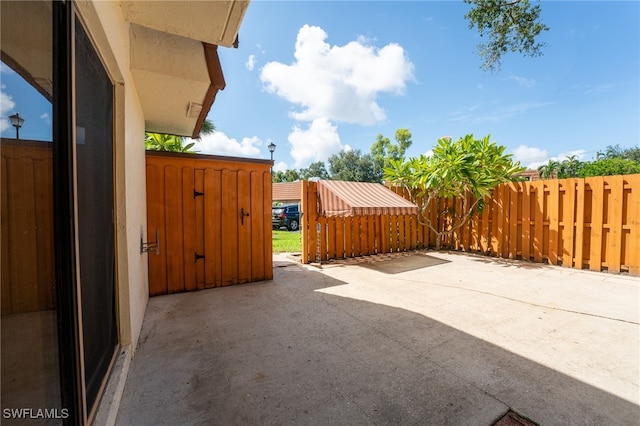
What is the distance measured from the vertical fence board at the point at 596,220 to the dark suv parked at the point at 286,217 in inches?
612

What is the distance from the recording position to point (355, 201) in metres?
7.14

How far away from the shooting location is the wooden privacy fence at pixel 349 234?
24.9 feet

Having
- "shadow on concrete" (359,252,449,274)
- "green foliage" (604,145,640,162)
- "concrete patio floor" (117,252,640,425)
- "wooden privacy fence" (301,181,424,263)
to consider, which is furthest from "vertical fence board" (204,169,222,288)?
"green foliage" (604,145,640,162)

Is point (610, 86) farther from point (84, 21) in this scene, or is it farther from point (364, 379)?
point (84, 21)

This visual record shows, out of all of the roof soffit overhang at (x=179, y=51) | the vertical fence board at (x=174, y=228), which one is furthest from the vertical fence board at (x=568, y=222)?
the vertical fence board at (x=174, y=228)

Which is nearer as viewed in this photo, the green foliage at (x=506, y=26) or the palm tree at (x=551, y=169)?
the green foliage at (x=506, y=26)

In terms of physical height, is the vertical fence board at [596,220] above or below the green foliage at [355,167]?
below

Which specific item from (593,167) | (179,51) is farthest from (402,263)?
(593,167)

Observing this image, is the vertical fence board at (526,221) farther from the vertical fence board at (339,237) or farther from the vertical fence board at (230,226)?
the vertical fence board at (230,226)

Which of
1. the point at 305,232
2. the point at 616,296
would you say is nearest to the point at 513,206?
the point at 616,296

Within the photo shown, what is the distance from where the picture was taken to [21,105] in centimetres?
106

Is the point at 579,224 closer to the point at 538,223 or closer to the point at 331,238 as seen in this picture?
the point at 538,223

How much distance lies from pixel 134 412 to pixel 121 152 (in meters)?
2.39

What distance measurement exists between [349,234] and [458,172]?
158 inches
